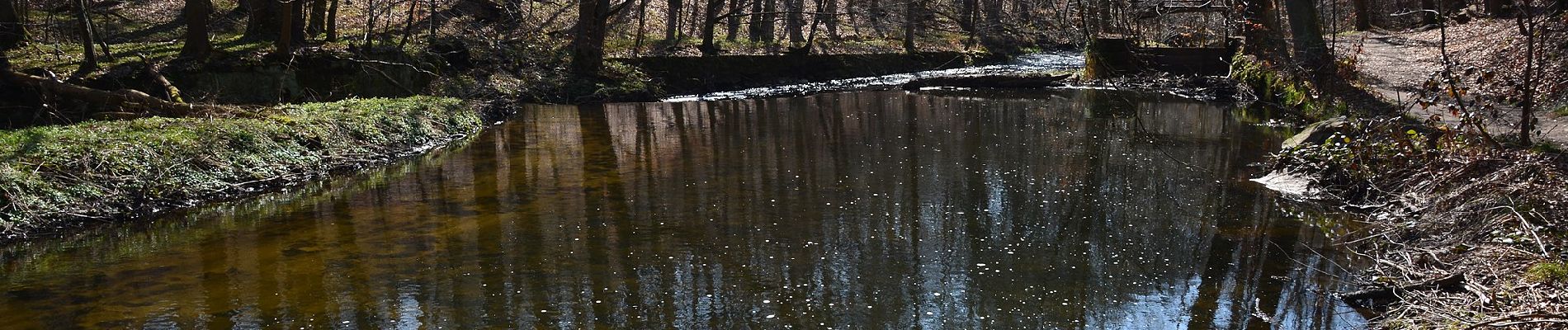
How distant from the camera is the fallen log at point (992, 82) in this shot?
1051 inches

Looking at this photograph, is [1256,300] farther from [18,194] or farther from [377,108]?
[377,108]

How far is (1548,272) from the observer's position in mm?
6660

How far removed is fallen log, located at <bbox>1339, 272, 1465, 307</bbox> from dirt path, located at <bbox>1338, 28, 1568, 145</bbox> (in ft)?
19.1

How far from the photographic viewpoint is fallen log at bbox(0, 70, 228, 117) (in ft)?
45.9

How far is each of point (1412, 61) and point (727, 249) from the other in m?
18.5

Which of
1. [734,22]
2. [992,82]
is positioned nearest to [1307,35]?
[992,82]

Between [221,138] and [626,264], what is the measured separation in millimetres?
6324

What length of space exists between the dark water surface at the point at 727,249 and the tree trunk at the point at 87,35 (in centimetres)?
530

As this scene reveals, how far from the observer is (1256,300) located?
25.8ft

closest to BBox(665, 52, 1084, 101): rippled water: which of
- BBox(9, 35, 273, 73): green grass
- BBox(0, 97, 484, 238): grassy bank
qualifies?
BBox(9, 35, 273, 73): green grass

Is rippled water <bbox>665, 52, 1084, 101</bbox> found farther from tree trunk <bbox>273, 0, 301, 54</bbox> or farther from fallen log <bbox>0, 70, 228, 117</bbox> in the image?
fallen log <bbox>0, 70, 228, 117</bbox>

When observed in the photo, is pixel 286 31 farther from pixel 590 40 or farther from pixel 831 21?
pixel 831 21

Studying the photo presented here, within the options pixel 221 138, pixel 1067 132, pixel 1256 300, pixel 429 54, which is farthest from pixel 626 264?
pixel 429 54

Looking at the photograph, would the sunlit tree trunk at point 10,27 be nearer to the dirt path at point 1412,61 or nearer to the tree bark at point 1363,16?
the dirt path at point 1412,61
